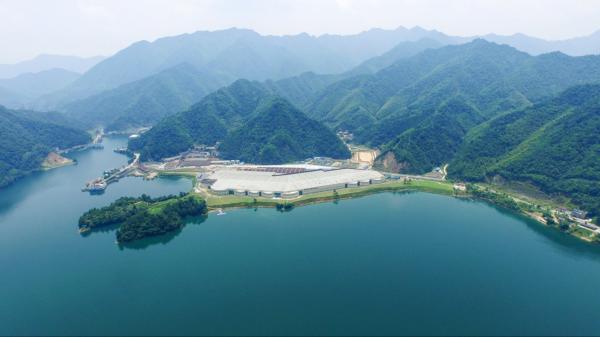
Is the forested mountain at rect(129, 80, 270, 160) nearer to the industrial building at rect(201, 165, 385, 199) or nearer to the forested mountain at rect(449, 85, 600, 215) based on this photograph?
the industrial building at rect(201, 165, 385, 199)

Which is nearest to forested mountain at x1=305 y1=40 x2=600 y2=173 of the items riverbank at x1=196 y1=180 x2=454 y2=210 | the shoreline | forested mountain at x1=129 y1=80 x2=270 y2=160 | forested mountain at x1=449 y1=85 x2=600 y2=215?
forested mountain at x1=449 y1=85 x2=600 y2=215

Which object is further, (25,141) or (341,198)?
(25,141)

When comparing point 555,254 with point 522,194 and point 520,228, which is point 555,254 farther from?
point 522,194

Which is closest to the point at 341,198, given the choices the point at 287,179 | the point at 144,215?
the point at 287,179

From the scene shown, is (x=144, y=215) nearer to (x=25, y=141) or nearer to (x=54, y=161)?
(x=54, y=161)

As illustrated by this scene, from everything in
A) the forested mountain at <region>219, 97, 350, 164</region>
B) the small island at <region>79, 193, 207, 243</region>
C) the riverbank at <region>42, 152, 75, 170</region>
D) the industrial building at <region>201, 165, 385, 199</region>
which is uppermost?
the forested mountain at <region>219, 97, 350, 164</region>

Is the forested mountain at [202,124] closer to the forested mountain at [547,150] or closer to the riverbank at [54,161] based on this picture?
the riverbank at [54,161]
